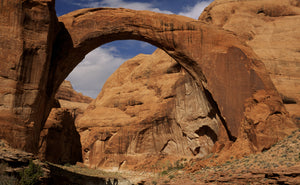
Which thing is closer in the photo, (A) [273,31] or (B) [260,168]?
(B) [260,168]

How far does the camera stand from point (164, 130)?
32.6 meters

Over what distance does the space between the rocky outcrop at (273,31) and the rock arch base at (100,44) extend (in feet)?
23.9

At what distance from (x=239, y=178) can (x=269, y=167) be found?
133 cm

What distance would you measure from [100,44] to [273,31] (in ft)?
60.5

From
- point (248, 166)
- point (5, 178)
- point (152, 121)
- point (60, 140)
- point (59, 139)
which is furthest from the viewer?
point (152, 121)

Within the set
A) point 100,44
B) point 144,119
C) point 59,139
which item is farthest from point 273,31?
point 59,139

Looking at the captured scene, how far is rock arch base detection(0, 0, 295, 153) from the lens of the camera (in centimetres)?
1420

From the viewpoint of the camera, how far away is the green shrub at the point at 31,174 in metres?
11.6

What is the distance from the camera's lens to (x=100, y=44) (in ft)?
63.2

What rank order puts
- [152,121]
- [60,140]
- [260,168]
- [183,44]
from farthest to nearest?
[152,121] → [60,140] → [183,44] → [260,168]

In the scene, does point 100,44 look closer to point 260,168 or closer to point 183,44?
point 183,44

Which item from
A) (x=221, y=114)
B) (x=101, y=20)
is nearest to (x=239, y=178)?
(x=221, y=114)

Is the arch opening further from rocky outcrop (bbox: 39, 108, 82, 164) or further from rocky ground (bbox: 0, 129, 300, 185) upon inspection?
rocky ground (bbox: 0, 129, 300, 185)

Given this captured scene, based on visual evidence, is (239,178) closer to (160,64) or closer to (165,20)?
(165,20)
